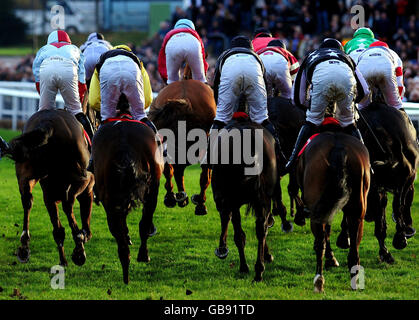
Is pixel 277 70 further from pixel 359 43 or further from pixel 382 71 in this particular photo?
pixel 382 71

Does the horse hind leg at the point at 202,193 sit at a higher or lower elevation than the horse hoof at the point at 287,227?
higher

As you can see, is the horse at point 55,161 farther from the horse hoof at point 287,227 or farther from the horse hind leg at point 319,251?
the horse hoof at point 287,227

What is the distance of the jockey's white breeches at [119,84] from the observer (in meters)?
6.79

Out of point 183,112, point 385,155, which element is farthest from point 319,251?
point 183,112

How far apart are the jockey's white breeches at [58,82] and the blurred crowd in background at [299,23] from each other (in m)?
8.63

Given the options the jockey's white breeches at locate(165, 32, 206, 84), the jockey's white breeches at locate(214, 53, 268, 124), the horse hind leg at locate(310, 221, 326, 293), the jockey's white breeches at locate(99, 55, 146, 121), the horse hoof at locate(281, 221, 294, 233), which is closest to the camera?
the horse hind leg at locate(310, 221, 326, 293)

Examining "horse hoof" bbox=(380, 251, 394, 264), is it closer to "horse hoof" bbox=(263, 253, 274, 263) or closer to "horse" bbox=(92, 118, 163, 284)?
"horse hoof" bbox=(263, 253, 274, 263)

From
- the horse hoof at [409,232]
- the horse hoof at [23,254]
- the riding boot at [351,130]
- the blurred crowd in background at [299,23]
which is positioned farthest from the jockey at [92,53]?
the blurred crowd in background at [299,23]

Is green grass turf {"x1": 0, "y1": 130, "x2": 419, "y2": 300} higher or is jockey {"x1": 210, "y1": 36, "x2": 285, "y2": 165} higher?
jockey {"x1": 210, "y1": 36, "x2": 285, "y2": 165}

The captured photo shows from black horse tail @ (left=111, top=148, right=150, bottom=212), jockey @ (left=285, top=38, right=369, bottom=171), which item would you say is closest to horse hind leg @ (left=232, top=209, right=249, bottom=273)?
jockey @ (left=285, top=38, right=369, bottom=171)

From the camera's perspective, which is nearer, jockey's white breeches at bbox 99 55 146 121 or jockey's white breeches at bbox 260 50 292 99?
jockey's white breeches at bbox 99 55 146 121

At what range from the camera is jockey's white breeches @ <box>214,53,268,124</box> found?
23.1ft

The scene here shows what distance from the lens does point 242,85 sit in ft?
23.2
